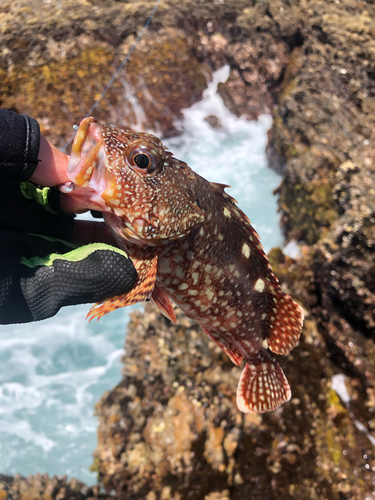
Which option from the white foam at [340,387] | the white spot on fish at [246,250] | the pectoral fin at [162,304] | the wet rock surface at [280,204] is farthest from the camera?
the white foam at [340,387]

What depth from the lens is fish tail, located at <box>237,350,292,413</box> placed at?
8.93 feet

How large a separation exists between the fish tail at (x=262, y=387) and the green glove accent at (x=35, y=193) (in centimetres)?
205

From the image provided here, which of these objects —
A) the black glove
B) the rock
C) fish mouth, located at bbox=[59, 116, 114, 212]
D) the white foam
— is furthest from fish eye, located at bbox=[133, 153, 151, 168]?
the white foam

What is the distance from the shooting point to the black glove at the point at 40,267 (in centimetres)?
164

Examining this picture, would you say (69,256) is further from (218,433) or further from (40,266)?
(218,433)

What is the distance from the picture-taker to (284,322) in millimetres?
2576

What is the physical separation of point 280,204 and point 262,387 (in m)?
4.99

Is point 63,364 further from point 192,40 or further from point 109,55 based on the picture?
point 192,40

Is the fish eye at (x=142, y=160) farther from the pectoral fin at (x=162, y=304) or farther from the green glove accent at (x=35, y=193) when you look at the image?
the pectoral fin at (x=162, y=304)

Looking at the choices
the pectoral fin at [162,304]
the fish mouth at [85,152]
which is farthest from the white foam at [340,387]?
the fish mouth at [85,152]

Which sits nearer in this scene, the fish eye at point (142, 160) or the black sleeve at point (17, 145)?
the black sleeve at point (17, 145)

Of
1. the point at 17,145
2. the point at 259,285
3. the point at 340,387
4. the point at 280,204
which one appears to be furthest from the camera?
the point at 280,204

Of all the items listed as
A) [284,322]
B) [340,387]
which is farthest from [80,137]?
[340,387]

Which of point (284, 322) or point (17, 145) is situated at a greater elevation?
point (17, 145)
